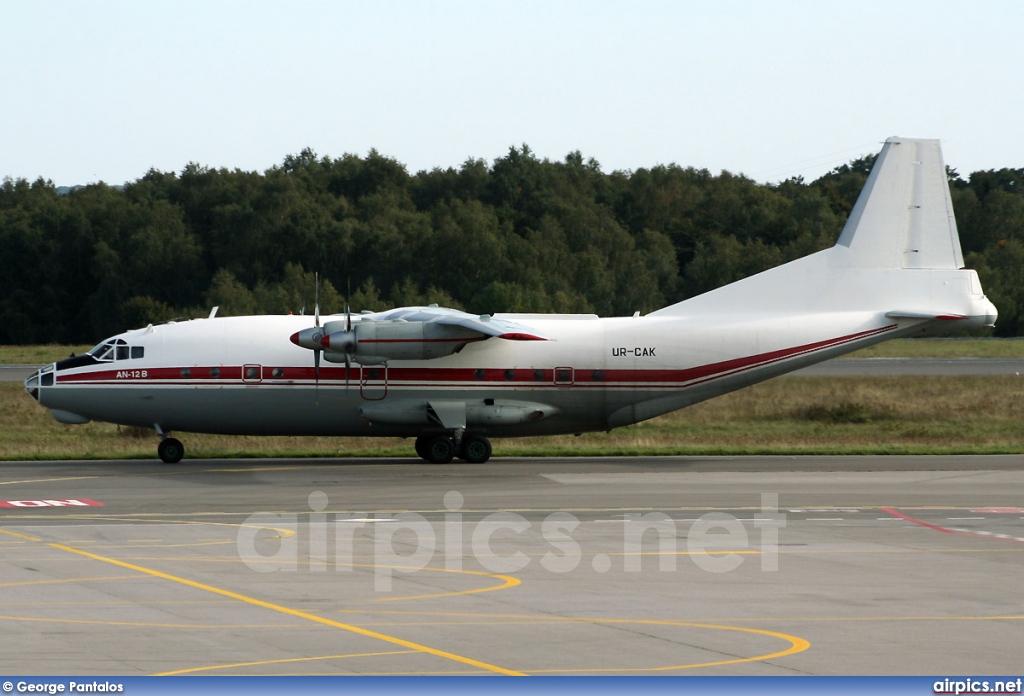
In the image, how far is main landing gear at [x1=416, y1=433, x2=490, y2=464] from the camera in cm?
3231

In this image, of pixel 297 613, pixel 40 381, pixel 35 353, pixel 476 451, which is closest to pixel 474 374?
pixel 476 451

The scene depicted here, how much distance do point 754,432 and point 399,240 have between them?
44.5 m

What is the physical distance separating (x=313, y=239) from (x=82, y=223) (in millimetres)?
17854

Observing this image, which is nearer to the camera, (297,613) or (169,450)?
(297,613)

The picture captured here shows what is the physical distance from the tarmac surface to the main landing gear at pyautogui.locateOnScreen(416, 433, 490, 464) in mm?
3506

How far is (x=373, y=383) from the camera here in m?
31.4

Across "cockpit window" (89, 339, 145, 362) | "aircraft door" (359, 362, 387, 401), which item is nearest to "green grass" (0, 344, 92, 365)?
"cockpit window" (89, 339, 145, 362)

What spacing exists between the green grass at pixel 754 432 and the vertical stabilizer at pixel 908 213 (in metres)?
5.92

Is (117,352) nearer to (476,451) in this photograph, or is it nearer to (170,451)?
(170,451)

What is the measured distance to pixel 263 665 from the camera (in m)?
10.8

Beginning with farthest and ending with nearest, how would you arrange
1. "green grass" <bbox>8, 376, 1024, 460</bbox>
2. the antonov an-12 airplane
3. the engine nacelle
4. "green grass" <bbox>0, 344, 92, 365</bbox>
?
"green grass" <bbox>0, 344, 92, 365</bbox>, "green grass" <bbox>8, 376, 1024, 460</bbox>, the antonov an-12 airplane, the engine nacelle

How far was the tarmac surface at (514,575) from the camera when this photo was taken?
11.3 metres

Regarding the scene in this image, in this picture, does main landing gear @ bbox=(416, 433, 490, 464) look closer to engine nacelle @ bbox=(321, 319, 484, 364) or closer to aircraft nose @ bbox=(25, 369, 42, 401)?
engine nacelle @ bbox=(321, 319, 484, 364)

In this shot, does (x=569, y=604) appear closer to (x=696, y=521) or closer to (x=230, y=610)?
(x=230, y=610)
